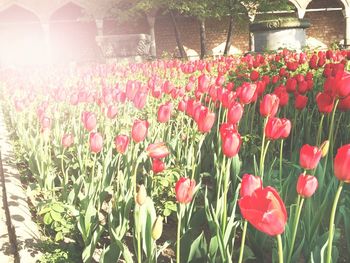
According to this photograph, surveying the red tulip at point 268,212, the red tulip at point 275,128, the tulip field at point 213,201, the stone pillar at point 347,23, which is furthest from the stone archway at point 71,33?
the red tulip at point 268,212

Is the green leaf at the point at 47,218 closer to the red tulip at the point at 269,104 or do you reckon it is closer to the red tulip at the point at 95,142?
the red tulip at the point at 95,142

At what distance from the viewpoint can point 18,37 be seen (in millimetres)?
25906

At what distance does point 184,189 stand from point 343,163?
49 centimetres

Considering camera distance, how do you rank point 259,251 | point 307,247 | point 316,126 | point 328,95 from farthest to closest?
point 316,126 → point 328,95 → point 259,251 → point 307,247

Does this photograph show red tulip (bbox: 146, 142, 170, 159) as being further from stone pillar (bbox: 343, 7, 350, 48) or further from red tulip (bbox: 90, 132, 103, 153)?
stone pillar (bbox: 343, 7, 350, 48)

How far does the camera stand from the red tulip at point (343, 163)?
1.13 meters

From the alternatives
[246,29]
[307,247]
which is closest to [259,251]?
[307,247]

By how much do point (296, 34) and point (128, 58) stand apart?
5245 mm

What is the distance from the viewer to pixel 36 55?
26.0 m

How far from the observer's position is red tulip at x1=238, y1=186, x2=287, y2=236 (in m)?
0.95

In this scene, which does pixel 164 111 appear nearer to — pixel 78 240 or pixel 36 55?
pixel 78 240

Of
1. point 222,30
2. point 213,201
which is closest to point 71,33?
point 222,30

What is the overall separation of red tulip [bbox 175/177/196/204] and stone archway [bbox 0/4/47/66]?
84.7 feet

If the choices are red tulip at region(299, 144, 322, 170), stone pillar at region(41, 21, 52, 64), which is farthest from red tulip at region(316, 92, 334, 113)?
stone pillar at region(41, 21, 52, 64)
